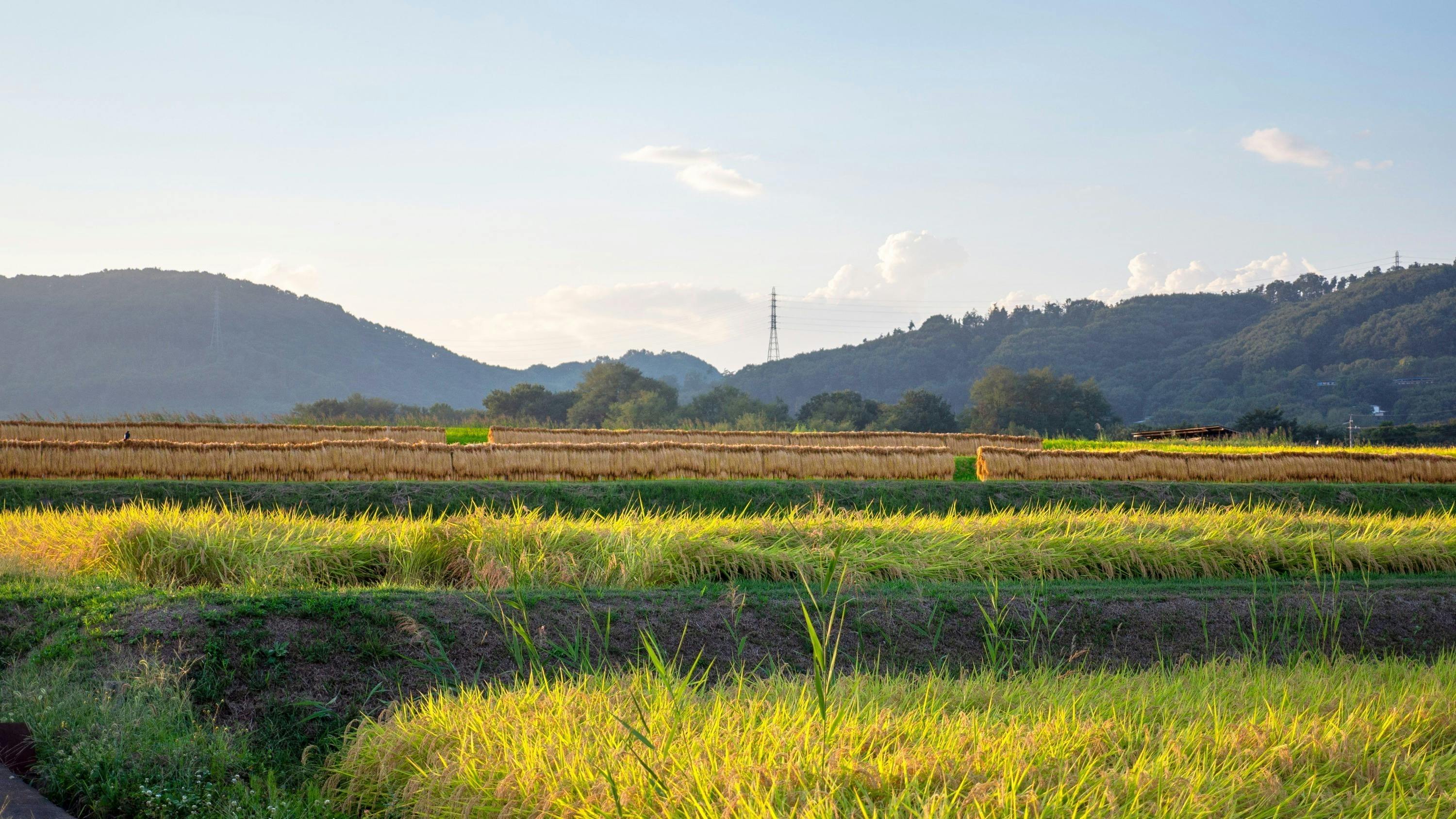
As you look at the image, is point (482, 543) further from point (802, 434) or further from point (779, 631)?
point (802, 434)

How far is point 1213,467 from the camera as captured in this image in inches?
649

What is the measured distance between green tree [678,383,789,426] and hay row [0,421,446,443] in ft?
94.9

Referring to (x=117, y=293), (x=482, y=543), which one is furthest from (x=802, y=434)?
(x=117, y=293)

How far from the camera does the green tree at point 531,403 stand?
5091 centimetres

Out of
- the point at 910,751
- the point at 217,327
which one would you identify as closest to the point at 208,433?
the point at 910,751

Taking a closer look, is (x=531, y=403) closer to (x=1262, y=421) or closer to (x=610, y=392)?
(x=610, y=392)

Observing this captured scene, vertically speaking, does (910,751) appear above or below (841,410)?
below

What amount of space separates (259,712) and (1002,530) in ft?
19.9

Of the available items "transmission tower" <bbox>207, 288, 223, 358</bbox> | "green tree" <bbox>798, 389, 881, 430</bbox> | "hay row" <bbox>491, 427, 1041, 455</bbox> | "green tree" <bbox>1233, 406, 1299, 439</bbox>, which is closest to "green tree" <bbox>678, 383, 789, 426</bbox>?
"green tree" <bbox>798, 389, 881, 430</bbox>

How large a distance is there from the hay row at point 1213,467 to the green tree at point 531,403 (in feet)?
122

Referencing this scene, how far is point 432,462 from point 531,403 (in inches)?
1530

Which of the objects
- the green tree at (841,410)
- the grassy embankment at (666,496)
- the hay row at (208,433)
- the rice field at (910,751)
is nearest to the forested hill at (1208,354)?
the green tree at (841,410)

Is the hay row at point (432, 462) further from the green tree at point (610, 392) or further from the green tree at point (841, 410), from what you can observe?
the green tree at point (610, 392)

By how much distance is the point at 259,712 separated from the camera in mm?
4766
